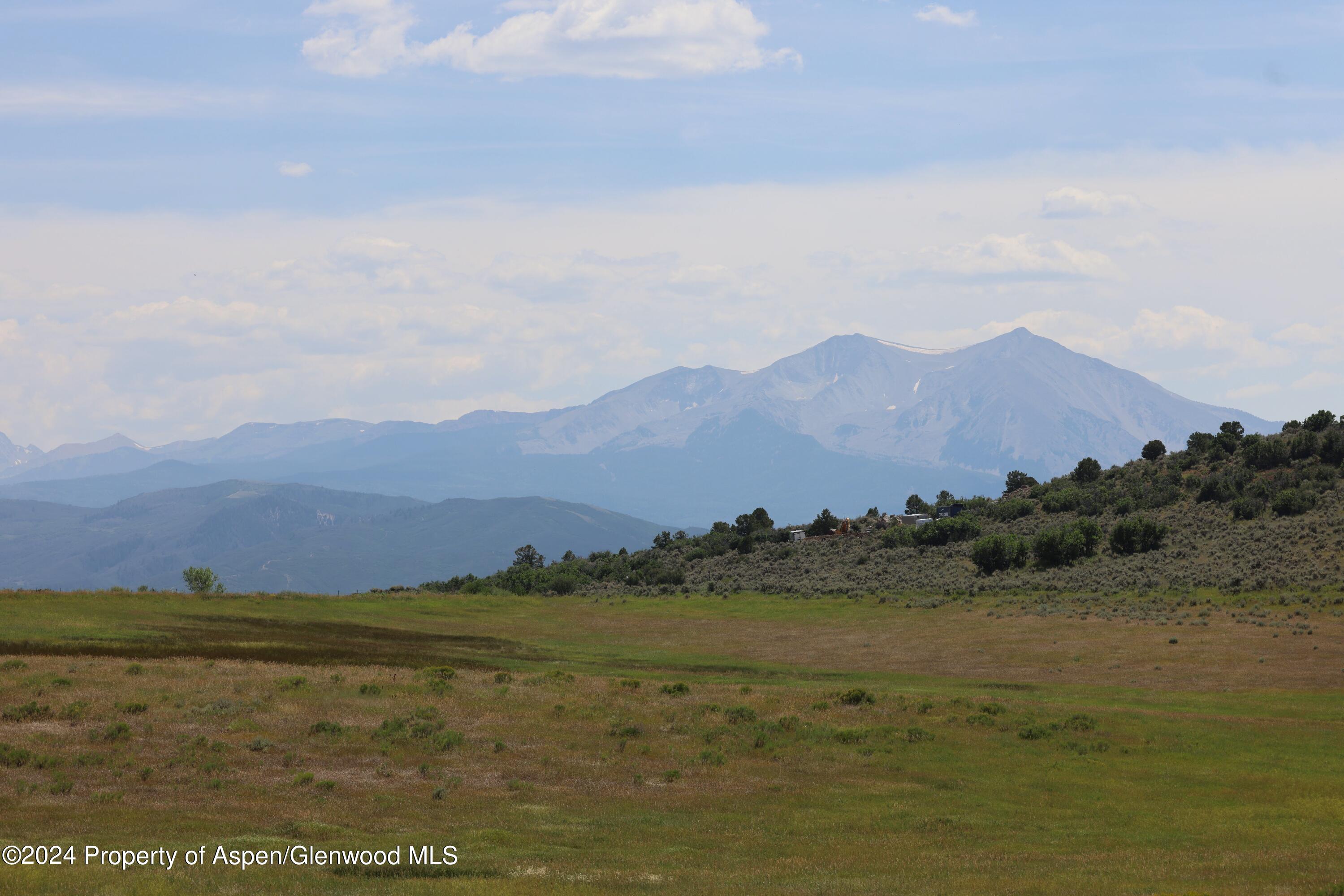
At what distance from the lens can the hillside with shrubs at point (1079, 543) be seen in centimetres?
7631

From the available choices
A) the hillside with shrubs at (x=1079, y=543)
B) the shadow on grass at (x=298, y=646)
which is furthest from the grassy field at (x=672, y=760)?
the hillside with shrubs at (x=1079, y=543)

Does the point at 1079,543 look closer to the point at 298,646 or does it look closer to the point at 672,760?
the point at 298,646

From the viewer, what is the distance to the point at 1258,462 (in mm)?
103750

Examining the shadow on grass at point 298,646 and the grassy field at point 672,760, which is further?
the shadow on grass at point 298,646

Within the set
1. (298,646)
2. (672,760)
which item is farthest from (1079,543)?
(672,760)

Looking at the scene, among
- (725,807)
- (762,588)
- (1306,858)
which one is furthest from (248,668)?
(762,588)

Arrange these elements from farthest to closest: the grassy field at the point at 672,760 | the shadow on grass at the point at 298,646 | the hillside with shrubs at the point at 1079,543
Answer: the hillside with shrubs at the point at 1079,543
the shadow on grass at the point at 298,646
the grassy field at the point at 672,760

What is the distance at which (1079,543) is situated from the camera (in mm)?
87188

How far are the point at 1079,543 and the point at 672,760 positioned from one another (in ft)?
217

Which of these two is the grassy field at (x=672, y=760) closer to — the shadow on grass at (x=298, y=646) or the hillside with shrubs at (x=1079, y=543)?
the shadow on grass at (x=298, y=646)

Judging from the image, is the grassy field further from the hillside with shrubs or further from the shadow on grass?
the hillside with shrubs

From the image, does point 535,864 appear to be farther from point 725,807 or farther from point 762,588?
point 762,588

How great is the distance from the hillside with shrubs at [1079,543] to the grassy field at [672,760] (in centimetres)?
2028

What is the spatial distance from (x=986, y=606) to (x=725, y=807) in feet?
172
